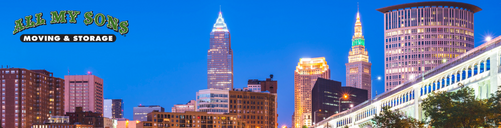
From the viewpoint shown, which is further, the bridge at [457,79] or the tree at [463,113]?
the bridge at [457,79]

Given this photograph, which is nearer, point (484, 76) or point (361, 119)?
point (484, 76)

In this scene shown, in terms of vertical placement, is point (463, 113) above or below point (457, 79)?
below

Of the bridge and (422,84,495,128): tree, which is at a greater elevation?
the bridge

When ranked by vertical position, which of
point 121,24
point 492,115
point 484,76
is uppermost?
point 121,24

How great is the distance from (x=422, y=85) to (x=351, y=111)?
59.8 m

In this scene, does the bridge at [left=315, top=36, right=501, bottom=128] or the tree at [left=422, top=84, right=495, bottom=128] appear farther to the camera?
the bridge at [left=315, top=36, right=501, bottom=128]

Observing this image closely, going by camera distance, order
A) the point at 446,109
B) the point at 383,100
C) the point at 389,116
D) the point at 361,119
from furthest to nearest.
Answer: the point at 361,119 → the point at 383,100 → the point at 389,116 → the point at 446,109

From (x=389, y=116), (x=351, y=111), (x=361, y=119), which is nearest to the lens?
(x=389, y=116)

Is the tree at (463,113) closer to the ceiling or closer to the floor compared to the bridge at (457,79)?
closer to the floor

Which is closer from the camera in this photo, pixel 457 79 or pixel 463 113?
pixel 463 113

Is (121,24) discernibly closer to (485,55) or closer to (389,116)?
(389,116)

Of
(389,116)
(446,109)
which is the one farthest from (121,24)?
(446,109)

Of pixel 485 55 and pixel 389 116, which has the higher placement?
pixel 485 55

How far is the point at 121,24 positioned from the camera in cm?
7950
